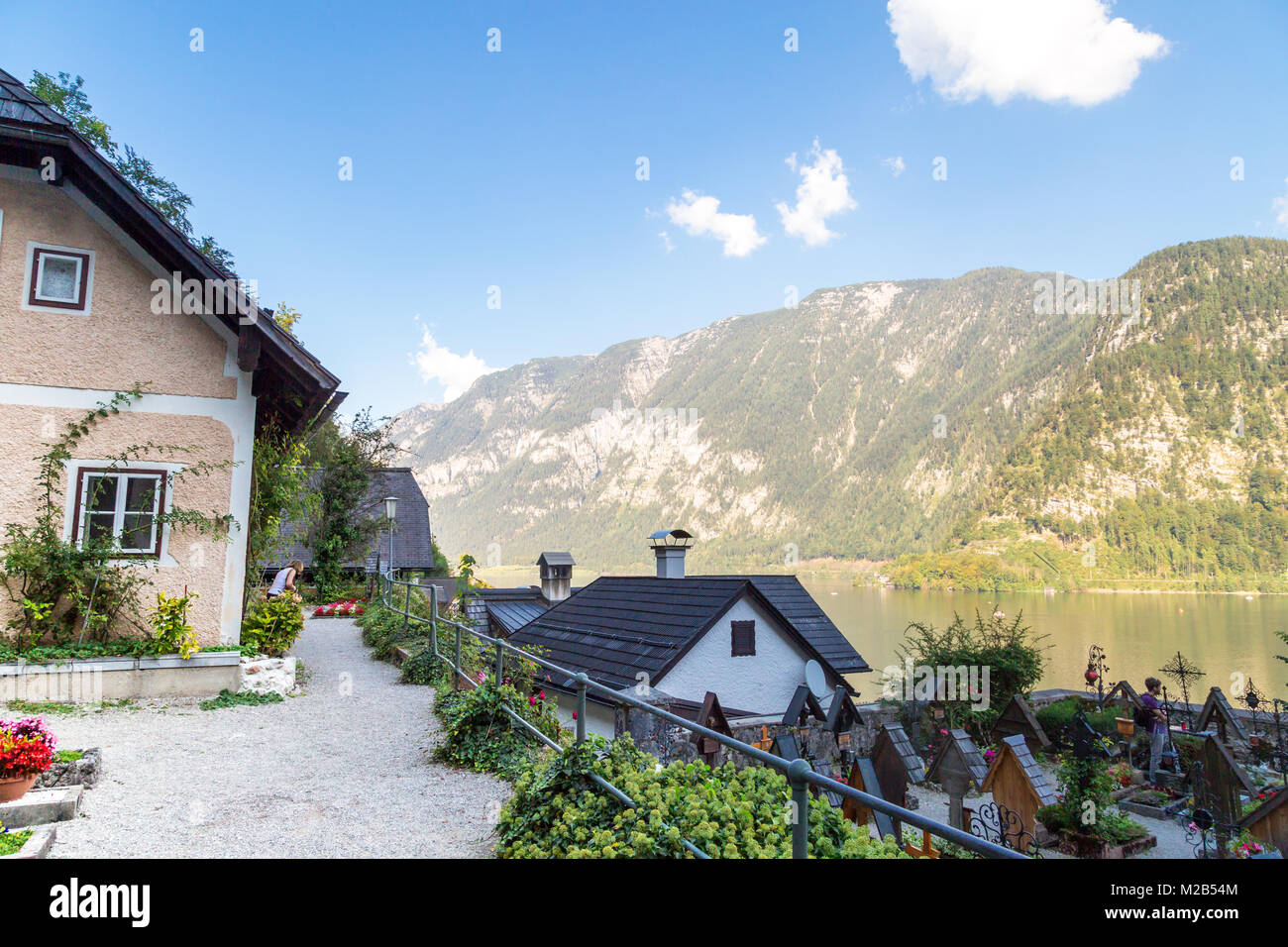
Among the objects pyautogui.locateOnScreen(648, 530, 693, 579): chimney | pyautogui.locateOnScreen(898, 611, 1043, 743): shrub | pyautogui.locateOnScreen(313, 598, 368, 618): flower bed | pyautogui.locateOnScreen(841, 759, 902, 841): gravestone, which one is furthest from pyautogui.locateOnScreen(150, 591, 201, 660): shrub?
pyautogui.locateOnScreen(898, 611, 1043, 743): shrub

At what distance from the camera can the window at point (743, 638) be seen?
43.9 feet

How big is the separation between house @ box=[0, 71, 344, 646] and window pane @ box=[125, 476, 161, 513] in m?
0.01

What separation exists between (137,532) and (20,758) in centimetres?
503

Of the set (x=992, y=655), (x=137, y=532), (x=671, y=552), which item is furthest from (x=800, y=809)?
(x=992, y=655)

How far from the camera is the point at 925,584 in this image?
10675cm

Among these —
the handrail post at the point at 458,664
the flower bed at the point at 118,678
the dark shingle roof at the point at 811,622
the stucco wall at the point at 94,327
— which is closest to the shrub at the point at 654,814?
the handrail post at the point at 458,664

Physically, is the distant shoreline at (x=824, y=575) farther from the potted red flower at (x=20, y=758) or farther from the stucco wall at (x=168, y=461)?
the potted red flower at (x=20, y=758)

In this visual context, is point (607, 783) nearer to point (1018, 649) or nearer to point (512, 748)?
point (512, 748)

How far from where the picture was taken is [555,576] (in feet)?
81.5

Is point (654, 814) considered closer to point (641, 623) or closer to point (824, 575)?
point (641, 623)

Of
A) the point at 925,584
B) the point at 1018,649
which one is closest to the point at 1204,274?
the point at 925,584

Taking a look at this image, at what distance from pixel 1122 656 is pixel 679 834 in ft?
172

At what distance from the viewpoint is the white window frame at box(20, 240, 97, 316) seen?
8727mm

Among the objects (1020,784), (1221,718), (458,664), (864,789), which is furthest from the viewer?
(1221,718)
